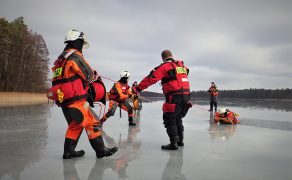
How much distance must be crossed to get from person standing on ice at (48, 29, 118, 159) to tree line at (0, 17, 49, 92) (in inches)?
1701

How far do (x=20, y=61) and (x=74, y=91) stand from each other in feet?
148

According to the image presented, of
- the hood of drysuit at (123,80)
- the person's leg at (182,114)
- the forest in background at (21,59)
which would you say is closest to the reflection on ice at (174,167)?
the person's leg at (182,114)

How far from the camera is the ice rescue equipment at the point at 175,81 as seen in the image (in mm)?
5285

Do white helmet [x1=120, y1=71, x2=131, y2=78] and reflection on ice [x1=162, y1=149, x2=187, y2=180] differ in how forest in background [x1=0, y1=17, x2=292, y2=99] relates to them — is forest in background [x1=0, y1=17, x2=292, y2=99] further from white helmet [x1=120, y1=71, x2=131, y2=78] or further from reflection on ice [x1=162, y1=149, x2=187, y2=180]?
reflection on ice [x1=162, y1=149, x2=187, y2=180]

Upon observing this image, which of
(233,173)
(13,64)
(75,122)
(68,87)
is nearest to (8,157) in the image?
(75,122)

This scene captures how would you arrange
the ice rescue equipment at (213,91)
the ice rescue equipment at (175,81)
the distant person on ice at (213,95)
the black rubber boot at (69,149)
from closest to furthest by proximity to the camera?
the black rubber boot at (69,149)
the ice rescue equipment at (175,81)
the distant person on ice at (213,95)
the ice rescue equipment at (213,91)

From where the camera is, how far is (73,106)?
4016mm

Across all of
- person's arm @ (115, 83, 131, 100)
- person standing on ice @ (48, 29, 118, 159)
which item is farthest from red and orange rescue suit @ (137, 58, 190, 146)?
person's arm @ (115, 83, 131, 100)

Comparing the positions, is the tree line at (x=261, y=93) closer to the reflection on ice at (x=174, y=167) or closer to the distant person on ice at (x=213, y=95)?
the distant person on ice at (x=213, y=95)

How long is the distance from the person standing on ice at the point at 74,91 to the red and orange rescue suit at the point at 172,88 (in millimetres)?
1425

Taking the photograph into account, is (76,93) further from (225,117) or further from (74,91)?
(225,117)

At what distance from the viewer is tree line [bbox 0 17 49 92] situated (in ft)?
143

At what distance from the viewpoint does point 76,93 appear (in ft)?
13.3

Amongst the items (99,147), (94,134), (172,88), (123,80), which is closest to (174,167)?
(99,147)
